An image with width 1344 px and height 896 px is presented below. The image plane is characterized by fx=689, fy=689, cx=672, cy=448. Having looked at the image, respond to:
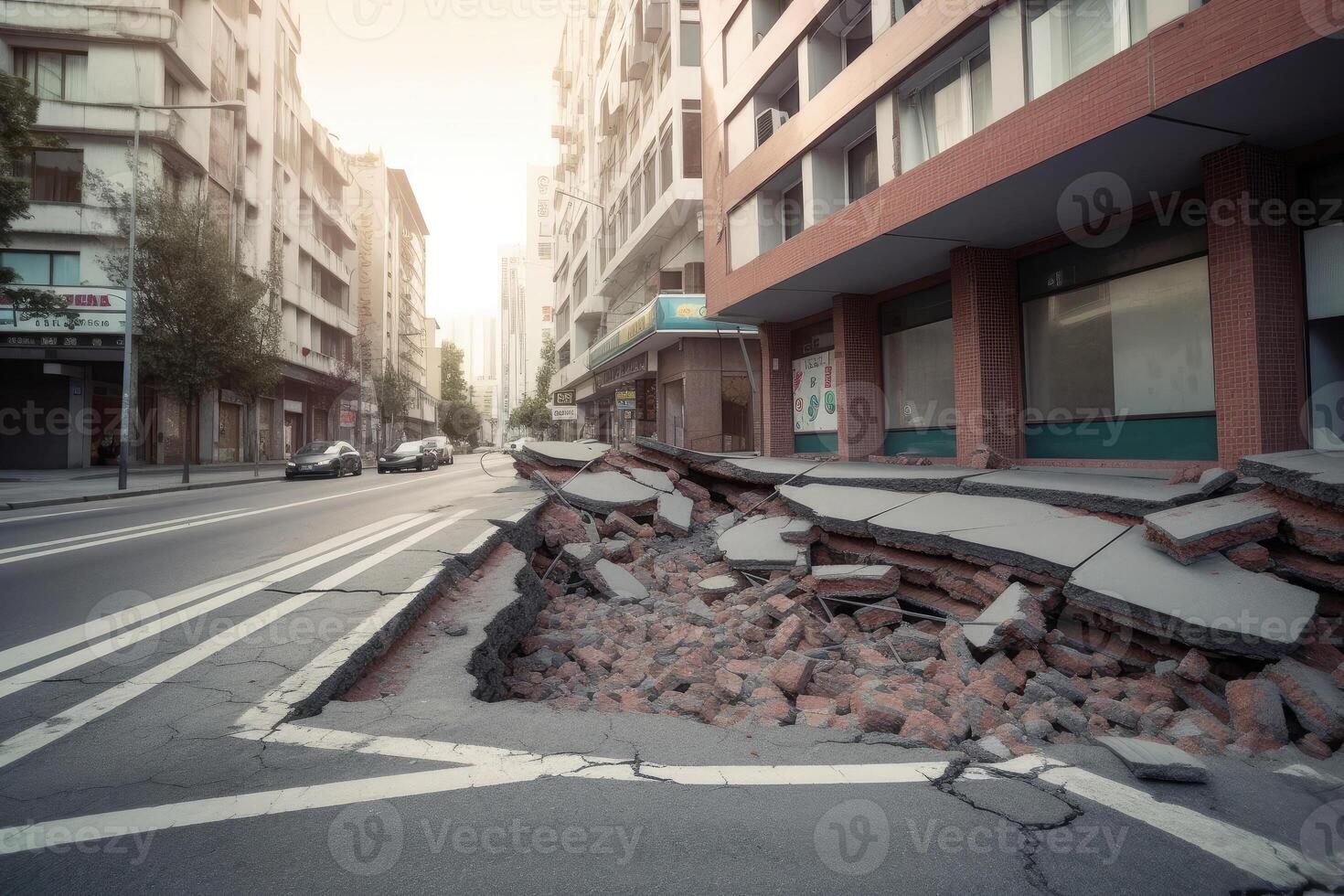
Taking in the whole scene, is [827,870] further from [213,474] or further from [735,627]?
[213,474]

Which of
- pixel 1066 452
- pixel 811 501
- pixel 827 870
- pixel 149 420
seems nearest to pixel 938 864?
pixel 827 870

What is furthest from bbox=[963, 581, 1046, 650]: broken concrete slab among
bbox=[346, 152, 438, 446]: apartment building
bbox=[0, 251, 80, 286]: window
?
bbox=[346, 152, 438, 446]: apartment building

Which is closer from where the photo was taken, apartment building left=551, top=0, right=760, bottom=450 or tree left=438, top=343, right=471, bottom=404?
apartment building left=551, top=0, right=760, bottom=450

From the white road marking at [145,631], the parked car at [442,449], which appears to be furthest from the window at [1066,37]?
the parked car at [442,449]

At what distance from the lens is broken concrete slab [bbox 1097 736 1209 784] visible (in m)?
2.73

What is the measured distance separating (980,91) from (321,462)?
23.3 m

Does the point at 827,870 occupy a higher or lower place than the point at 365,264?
lower

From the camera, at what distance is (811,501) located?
27.2 feet

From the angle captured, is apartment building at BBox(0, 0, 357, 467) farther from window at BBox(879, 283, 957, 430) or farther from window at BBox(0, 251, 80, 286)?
window at BBox(879, 283, 957, 430)

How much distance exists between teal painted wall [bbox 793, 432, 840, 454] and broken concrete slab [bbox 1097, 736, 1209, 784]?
39.8 feet

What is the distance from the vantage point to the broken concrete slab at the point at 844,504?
729cm

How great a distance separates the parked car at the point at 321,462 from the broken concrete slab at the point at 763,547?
2097 centimetres

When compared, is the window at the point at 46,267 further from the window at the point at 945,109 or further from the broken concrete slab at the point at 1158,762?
the broken concrete slab at the point at 1158,762

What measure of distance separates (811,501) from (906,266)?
19.2ft
